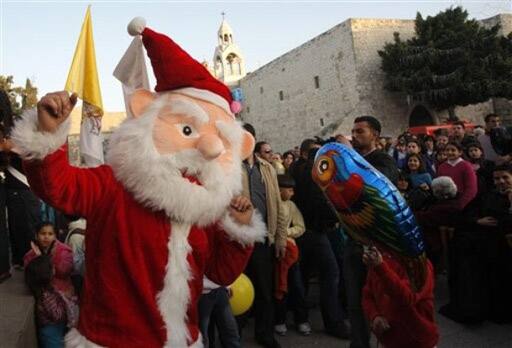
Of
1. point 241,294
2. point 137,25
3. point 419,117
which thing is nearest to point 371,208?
point 137,25

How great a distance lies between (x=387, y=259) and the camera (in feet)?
9.12

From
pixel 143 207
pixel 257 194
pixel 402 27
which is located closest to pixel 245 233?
pixel 143 207

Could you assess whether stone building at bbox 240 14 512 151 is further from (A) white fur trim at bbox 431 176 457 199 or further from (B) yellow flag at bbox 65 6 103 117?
(B) yellow flag at bbox 65 6 103 117

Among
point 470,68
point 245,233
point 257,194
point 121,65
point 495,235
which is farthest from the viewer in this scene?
point 470,68

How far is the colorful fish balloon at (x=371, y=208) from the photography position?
2414mm

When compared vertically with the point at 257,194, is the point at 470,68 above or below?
above

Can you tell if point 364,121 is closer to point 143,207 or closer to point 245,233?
point 245,233

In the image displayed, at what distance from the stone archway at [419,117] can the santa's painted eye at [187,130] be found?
80.2 ft

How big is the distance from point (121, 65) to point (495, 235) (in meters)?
3.62

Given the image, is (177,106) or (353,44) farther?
(353,44)

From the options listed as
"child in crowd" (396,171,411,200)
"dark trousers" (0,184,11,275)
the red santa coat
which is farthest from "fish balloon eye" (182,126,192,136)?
"child in crowd" (396,171,411,200)

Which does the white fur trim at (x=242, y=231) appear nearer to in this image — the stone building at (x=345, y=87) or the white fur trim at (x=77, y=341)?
the white fur trim at (x=77, y=341)

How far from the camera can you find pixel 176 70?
207cm

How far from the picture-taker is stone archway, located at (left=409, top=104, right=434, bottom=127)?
24844 mm
